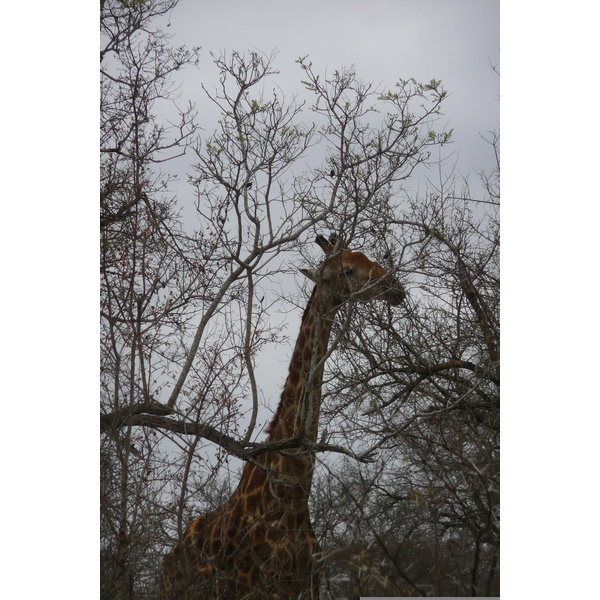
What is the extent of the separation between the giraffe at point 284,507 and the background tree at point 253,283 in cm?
9

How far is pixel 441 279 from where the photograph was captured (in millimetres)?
3680

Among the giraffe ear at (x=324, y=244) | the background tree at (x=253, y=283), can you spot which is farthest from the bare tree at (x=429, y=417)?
the giraffe ear at (x=324, y=244)

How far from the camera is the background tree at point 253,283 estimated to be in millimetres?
3197

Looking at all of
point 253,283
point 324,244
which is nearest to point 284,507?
point 253,283

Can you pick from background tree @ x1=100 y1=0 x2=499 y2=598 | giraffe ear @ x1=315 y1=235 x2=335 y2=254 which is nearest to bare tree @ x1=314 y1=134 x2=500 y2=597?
background tree @ x1=100 y1=0 x2=499 y2=598

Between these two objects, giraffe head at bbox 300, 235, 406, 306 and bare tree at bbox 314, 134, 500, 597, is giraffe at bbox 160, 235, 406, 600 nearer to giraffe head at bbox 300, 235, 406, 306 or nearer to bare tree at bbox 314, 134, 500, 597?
giraffe head at bbox 300, 235, 406, 306

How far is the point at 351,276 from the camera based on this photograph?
139 inches

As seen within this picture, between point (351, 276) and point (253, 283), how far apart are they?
48cm

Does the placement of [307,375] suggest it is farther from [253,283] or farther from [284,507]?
[284,507]

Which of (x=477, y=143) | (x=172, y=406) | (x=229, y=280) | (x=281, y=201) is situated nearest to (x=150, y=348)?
(x=172, y=406)

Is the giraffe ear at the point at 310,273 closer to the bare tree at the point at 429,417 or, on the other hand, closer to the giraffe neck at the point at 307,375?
the giraffe neck at the point at 307,375

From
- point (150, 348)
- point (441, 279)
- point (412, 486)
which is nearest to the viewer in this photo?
point (412, 486)
